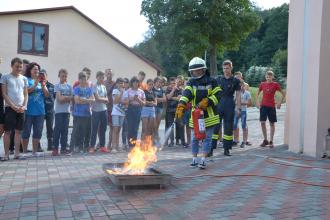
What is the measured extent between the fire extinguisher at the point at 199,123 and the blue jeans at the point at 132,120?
382 centimetres

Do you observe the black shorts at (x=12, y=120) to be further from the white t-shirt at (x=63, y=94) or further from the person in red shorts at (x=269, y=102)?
the person in red shorts at (x=269, y=102)

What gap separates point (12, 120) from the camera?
9.23 m

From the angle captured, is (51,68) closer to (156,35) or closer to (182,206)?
(156,35)

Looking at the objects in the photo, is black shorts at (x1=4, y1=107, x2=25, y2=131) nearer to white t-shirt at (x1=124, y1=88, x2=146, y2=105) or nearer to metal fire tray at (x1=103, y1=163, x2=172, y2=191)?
white t-shirt at (x1=124, y1=88, x2=146, y2=105)

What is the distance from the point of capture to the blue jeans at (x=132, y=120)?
11.8m

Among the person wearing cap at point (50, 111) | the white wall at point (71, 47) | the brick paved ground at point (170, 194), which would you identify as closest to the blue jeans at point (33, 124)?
the person wearing cap at point (50, 111)

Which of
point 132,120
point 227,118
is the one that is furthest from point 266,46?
point 227,118

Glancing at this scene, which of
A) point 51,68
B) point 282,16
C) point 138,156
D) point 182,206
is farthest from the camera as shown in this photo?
point 282,16

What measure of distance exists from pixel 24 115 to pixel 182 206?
554 cm

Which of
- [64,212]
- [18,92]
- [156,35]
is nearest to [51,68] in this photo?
[156,35]

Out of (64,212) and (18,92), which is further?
(18,92)

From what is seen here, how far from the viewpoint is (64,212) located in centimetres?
507

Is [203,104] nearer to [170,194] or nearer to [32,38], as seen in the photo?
[170,194]

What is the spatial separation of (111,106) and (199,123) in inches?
174
